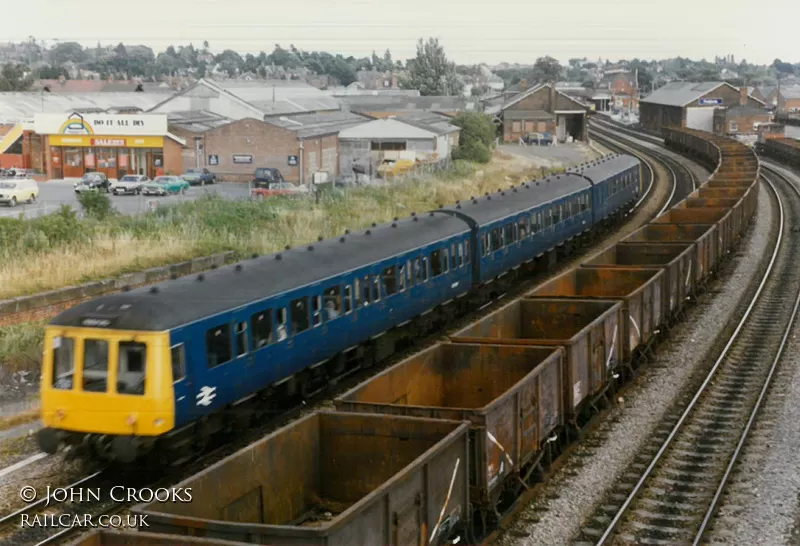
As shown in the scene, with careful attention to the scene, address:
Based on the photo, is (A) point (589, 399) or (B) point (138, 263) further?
(B) point (138, 263)

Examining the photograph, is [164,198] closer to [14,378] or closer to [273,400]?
[14,378]

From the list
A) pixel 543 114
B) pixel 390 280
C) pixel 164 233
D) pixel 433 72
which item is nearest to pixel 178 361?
pixel 390 280

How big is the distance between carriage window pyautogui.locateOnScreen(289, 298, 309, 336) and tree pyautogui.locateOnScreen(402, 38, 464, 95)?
110750 mm

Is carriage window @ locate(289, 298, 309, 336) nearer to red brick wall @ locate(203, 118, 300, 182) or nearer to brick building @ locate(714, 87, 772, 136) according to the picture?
red brick wall @ locate(203, 118, 300, 182)

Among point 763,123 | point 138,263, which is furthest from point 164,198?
point 763,123

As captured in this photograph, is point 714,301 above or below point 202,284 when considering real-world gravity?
below

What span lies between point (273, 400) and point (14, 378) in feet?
17.7

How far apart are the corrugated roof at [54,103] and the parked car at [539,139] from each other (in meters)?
30.9

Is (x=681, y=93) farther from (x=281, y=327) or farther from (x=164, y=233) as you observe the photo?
(x=281, y=327)

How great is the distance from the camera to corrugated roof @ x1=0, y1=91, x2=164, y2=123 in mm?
67600

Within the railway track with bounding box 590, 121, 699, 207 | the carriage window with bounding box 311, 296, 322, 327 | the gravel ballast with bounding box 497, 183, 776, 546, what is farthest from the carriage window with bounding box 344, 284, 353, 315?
the railway track with bounding box 590, 121, 699, 207

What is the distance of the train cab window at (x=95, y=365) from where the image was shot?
14.4m

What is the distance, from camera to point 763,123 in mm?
99125

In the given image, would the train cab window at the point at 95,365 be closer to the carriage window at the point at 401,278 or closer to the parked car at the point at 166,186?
the carriage window at the point at 401,278
